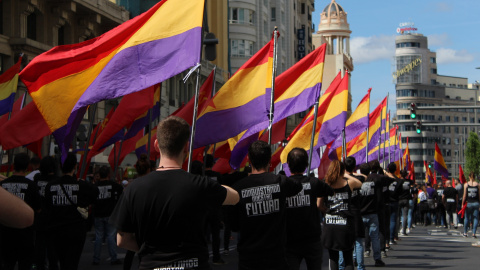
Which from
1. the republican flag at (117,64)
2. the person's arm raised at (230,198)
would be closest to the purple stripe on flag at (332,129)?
the republican flag at (117,64)

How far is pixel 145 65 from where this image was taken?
372 inches

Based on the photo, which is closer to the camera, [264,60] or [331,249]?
[331,249]

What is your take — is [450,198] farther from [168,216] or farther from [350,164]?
[168,216]

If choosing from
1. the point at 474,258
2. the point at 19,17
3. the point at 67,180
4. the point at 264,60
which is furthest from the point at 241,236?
the point at 19,17

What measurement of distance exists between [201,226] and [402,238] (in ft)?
61.4

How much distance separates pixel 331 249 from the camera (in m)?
10.5

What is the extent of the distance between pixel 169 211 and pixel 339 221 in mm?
5871

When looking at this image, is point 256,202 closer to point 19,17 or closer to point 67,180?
point 67,180

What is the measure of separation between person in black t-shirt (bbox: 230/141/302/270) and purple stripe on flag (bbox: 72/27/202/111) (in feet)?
6.88

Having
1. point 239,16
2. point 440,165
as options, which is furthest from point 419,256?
point 239,16

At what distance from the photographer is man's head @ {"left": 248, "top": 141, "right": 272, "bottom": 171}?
7.57 m

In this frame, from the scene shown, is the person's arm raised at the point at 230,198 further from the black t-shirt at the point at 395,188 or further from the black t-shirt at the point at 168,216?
the black t-shirt at the point at 395,188

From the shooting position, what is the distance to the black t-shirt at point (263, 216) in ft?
24.1

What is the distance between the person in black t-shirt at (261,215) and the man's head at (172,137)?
2319 mm
